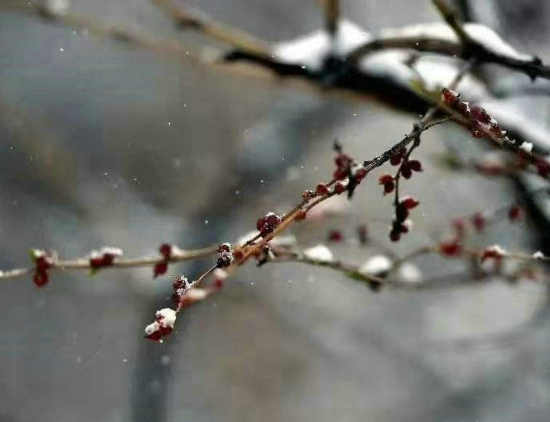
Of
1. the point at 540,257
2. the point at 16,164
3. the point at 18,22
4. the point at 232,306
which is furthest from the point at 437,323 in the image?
the point at 540,257

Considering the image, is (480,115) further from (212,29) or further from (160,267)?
(212,29)

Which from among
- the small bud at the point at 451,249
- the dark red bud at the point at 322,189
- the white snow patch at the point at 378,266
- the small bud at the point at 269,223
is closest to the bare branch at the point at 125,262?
the small bud at the point at 269,223

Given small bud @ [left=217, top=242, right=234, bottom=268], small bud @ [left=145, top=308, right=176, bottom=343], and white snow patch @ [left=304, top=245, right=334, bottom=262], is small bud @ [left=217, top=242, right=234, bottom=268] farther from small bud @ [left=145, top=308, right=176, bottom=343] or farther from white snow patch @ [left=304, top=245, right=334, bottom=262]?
white snow patch @ [left=304, top=245, right=334, bottom=262]

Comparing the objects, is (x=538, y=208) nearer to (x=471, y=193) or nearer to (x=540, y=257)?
(x=540, y=257)

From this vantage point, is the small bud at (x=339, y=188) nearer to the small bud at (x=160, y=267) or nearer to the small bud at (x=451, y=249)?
the small bud at (x=160, y=267)

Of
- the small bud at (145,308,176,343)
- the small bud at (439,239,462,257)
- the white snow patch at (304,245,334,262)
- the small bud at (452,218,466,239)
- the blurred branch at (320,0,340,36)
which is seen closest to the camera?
the small bud at (145,308,176,343)

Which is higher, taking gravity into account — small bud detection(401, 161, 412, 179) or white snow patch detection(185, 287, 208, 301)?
small bud detection(401, 161, 412, 179)

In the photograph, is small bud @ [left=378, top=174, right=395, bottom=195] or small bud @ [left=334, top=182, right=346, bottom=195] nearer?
small bud @ [left=334, top=182, right=346, bottom=195]

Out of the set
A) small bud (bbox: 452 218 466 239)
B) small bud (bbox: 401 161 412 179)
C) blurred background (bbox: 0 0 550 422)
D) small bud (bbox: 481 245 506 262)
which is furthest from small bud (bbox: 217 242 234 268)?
blurred background (bbox: 0 0 550 422)

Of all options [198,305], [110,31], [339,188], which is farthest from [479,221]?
[198,305]
